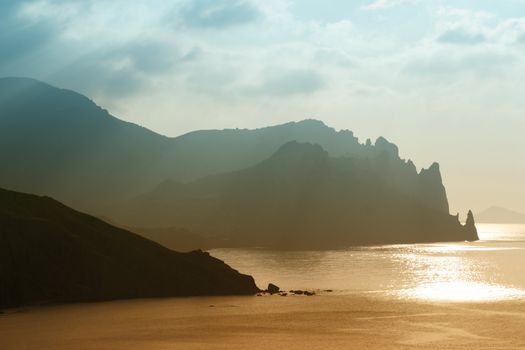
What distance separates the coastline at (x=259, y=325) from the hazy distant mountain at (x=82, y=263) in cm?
409

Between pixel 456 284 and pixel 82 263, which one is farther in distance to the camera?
pixel 456 284

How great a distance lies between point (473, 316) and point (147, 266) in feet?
162

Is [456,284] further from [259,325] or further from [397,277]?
[259,325]

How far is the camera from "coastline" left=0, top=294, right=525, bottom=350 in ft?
206

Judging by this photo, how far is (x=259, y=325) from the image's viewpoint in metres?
73.7

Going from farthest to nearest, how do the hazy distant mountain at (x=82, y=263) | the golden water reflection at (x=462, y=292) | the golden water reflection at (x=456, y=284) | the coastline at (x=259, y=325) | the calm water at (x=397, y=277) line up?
the calm water at (x=397, y=277) → the golden water reflection at (x=456, y=284) → the golden water reflection at (x=462, y=292) → the hazy distant mountain at (x=82, y=263) → the coastline at (x=259, y=325)

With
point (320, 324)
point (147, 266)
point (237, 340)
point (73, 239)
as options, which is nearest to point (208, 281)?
point (147, 266)

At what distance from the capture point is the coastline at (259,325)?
62.8 metres

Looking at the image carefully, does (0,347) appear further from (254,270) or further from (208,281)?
(254,270)

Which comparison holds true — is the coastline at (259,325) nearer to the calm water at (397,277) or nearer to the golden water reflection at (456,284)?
the golden water reflection at (456,284)

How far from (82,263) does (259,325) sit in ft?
103

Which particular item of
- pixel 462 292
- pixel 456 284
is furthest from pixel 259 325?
pixel 456 284

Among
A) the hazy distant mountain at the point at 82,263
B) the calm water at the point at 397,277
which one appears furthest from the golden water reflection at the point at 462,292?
the hazy distant mountain at the point at 82,263

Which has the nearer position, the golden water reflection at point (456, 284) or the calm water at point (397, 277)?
the golden water reflection at point (456, 284)
